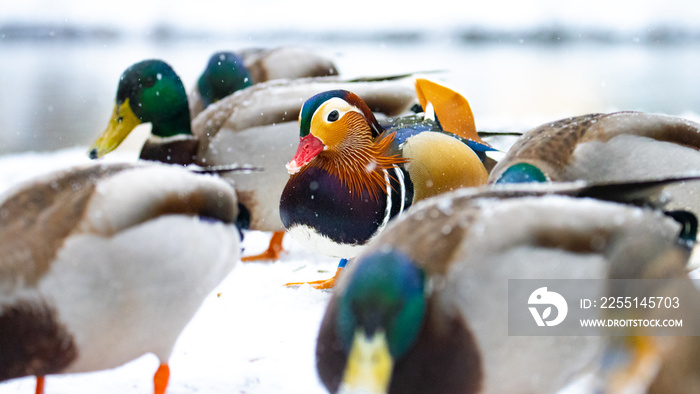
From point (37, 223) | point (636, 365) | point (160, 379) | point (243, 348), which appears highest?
point (37, 223)

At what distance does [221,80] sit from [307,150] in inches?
118

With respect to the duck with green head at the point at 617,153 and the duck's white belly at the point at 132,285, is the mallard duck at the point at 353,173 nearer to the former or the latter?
the duck with green head at the point at 617,153

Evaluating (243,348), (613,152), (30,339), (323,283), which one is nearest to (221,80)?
(323,283)

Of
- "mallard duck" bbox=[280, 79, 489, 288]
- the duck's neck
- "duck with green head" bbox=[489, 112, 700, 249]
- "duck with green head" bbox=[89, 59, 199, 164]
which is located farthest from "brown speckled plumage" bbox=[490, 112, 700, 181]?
"duck with green head" bbox=[89, 59, 199, 164]

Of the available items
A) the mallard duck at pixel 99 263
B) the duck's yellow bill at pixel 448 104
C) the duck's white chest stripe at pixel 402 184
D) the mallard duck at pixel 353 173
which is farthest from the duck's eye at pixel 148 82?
the mallard duck at pixel 99 263

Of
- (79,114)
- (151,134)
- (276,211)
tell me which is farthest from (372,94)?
(79,114)

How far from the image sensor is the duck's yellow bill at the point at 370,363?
1539 mm

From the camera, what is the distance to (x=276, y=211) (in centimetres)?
351

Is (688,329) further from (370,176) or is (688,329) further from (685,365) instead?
(370,176)

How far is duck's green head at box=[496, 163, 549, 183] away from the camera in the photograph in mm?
2395

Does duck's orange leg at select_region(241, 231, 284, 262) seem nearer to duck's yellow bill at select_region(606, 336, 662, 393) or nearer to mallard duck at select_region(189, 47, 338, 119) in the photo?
mallard duck at select_region(189, 47, 338, 119)

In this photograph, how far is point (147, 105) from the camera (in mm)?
3602

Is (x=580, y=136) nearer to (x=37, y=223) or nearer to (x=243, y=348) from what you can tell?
(x=243, y=348)

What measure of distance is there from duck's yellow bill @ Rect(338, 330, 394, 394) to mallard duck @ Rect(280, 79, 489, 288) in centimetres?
113
